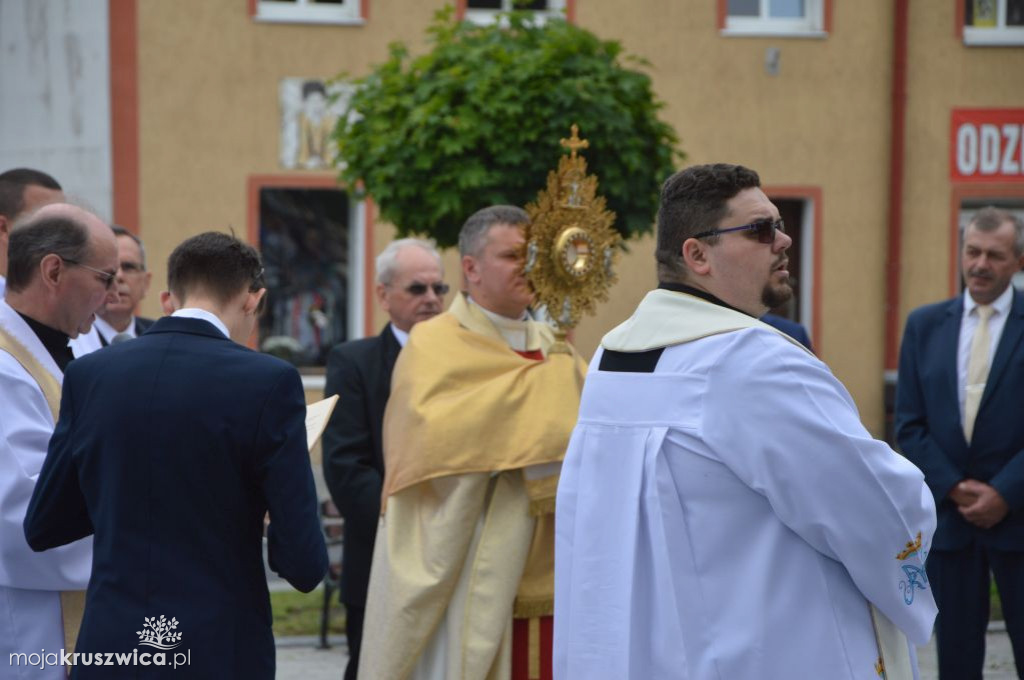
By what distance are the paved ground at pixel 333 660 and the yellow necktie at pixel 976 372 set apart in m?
2.09

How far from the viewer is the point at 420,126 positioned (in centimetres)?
899

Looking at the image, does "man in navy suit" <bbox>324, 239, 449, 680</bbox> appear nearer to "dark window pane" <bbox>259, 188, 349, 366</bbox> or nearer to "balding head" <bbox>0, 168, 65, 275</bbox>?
"balding head" <bbox>0, 168, 65, 275</bbox>

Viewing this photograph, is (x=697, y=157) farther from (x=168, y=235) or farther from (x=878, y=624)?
(x=878, y=624)

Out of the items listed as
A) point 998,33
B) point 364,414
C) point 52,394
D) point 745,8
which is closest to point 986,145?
point 998,33

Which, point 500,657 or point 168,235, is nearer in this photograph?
point 500,657

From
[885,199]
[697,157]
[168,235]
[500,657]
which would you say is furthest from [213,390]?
[885,199]

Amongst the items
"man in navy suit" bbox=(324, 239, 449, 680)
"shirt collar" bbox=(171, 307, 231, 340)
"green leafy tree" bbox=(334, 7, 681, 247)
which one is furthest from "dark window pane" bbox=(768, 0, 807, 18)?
"shirt collar" bbox=(171, 307, 231, 340)

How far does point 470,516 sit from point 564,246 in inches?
39.1

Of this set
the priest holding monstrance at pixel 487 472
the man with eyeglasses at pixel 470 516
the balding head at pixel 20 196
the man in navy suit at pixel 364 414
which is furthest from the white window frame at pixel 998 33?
the balding head at pixel 20 196

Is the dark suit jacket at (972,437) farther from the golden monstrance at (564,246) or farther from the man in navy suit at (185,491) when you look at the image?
the man in navy suit at (185,491)

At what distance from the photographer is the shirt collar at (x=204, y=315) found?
129 inches

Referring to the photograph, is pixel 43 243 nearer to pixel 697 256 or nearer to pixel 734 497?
pixel 697 256

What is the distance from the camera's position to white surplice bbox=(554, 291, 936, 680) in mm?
2762

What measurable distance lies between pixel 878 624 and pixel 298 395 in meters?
1.42
